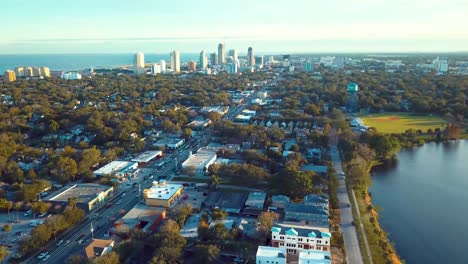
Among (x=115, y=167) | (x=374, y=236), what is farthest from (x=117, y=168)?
(x=374, y=236)

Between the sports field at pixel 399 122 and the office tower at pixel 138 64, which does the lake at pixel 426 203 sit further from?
the office tower at pixel 138 64

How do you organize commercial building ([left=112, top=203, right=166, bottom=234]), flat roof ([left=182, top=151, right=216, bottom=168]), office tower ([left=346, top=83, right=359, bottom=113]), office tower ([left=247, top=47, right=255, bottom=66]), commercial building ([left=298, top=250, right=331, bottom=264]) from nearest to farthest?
1. commercial building ([left=298, top=250, right=331, bottom=264])
2. commercial building ([left=112, top=203, right=166, bottom=234])
3. flat roof ([left=182, top=151, right=216, bottom=168])
4. office tower ([left=346, top=83, right=359, bottom=113])
5. office tower ([left=247, top=47, right=255, bottom=66])

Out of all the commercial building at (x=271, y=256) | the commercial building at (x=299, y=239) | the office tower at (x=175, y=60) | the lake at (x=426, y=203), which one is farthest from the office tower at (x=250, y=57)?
the commercial building at (x=271, y=256)

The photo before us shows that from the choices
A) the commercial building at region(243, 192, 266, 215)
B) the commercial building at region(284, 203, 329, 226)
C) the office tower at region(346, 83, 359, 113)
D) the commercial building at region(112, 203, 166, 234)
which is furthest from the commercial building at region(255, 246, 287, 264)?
the office tower at region(346, 83, 359, 113)

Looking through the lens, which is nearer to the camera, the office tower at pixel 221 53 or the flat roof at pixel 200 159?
the flat roof at pixel 200 159

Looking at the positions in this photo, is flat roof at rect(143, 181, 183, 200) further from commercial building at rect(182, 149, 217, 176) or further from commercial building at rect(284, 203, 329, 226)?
commercial building at rect(284, 203, 329, 226)
